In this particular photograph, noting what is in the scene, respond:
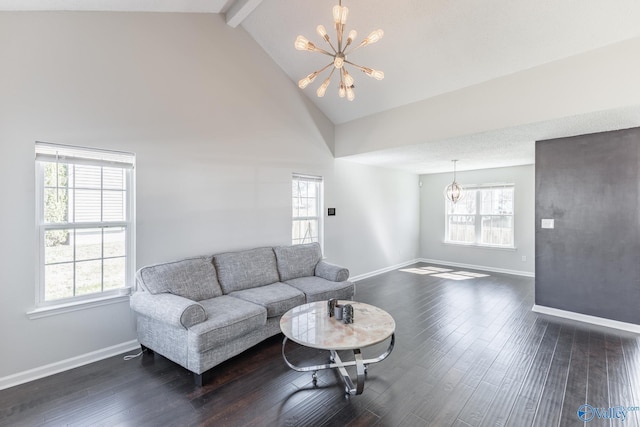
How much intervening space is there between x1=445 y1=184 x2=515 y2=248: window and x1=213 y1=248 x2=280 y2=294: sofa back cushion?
524cm

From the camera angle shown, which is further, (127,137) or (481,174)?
(481,174)

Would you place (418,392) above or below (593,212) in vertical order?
below

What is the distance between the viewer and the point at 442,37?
323cm

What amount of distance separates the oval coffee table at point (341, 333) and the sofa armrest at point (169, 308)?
0.74m

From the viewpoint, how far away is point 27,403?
213cm

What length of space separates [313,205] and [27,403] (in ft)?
13.0

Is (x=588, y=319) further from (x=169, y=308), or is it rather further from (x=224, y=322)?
(x=169, y=308)

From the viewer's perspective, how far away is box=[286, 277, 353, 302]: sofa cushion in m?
3.46

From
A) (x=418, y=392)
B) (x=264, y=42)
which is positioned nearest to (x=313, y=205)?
(x=264, y=42)

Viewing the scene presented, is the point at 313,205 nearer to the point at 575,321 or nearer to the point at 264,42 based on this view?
the point at 264,42

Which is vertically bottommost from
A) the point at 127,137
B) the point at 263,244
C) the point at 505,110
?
the point at 263,244

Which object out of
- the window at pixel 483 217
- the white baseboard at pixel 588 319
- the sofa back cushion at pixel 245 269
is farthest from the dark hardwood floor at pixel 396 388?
the window at pixel 483 217

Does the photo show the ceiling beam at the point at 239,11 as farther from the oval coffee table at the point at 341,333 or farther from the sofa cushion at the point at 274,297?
the oval coffee table at the point at 341,333

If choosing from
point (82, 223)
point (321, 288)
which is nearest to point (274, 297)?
point (321, 288)
